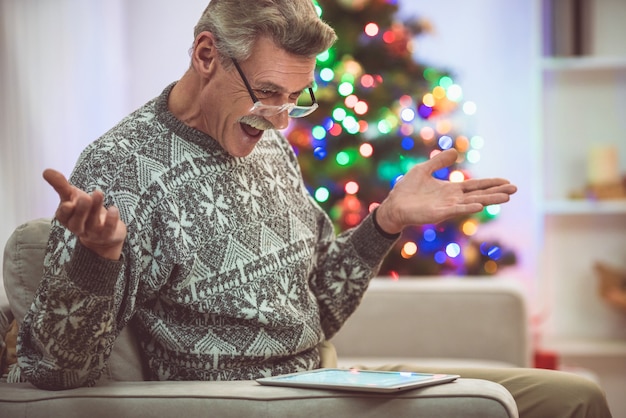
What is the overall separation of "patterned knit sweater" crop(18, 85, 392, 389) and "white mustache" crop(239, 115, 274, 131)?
95mm

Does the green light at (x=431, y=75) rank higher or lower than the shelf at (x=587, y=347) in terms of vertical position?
higher

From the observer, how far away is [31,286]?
148cm

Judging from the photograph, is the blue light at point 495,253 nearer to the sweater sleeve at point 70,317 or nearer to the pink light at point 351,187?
the pink light at point 351,187

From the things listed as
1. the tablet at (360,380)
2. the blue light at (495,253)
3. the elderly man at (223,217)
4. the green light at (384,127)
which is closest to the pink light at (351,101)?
the green light at (384,127)

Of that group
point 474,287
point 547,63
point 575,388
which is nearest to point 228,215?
point 575,388

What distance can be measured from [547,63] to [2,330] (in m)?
2.83

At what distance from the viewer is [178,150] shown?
1.51m

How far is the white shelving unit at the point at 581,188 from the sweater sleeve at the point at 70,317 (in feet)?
9.27

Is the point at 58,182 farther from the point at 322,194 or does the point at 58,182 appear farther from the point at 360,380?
the point at 322,194

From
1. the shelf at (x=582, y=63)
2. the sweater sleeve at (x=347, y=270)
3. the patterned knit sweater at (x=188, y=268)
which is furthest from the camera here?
the shelf at (x=582, y=63)

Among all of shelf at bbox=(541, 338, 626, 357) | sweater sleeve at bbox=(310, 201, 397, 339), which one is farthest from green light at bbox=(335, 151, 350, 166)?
sweater sleeve at bbox=(310, 201, 397, 339)

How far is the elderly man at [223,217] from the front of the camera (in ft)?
4.67

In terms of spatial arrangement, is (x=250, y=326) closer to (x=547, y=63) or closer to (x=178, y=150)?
(x=178, y=150)

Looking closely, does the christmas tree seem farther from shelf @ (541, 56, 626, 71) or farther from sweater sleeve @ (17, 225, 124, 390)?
sweater sleeve @ (17, 225, 124, 390)
